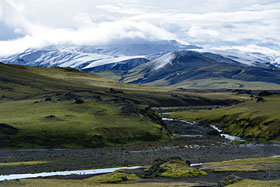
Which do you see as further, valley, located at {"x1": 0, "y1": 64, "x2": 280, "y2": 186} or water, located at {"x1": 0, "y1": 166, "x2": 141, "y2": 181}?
valley, located at {"x1": 0, "y1": 64, "x2": 280, "y2": 186}

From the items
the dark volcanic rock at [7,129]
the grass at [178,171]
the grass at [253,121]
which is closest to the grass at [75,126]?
the dark volcanic rock at [7,129]

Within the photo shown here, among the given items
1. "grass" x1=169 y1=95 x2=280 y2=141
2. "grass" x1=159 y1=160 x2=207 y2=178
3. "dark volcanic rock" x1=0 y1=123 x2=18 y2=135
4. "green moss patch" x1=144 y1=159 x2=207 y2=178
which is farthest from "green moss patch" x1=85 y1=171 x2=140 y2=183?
"grass" x1=169 y1=95 x2=280 y2=141

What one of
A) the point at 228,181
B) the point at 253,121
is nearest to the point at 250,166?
the point at 228,181

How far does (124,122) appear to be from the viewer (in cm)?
13475

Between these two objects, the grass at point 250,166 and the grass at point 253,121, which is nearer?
the grass at point 250,166

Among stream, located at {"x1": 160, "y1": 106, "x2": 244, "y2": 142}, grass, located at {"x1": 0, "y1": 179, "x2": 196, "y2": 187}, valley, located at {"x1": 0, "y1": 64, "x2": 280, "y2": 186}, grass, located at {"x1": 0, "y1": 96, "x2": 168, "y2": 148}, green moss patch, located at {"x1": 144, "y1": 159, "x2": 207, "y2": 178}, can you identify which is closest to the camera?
grass, located at {"x1": 0, "y1": 179, "x2": 196, "y2": 187}

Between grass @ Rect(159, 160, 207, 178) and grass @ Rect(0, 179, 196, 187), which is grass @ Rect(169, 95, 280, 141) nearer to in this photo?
grass @ Rect(159, 160, 207, 178)

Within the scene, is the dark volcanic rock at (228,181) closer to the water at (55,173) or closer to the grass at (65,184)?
the grass at (65,184)

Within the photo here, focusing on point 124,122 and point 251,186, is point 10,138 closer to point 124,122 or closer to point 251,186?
point 124,122

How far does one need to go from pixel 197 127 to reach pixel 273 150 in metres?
61.5

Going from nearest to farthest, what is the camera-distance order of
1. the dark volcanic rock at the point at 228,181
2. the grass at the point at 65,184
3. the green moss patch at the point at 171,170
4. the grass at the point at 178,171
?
1. the grass at the point at 65,184
2. the dark volcanic rock at the point at 228,181
3. the grass at the point at 178,171
4. the green moss patch at the point at 171,170

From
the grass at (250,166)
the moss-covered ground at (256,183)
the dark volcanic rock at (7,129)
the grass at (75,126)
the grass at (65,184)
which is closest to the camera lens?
the moss-covered ground at (256,183)

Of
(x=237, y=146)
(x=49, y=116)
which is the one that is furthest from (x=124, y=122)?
(x=237, y=146)

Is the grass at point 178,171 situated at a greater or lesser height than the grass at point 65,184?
lesser
